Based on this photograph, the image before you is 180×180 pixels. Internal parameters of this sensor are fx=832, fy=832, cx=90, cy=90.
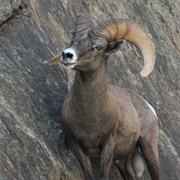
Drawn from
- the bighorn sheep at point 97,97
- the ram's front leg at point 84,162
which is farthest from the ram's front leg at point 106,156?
the ram's front leg at point 84,162

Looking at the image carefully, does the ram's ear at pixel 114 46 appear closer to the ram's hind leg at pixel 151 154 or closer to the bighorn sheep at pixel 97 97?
the bighorn sheep at pixel 97 97

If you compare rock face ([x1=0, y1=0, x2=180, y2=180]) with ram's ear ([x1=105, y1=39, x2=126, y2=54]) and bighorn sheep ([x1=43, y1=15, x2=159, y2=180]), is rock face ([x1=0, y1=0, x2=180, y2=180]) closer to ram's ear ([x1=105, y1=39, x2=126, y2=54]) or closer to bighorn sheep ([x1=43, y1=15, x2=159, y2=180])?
bighorn sheep ([x1=43, y1=15, x2=159, y2=180])

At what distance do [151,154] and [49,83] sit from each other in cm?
200

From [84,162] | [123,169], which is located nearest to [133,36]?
[84,162]

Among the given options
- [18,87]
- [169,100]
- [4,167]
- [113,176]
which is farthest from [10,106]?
[169,100]

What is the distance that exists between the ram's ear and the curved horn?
0.19ft

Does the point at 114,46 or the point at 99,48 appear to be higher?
the point at 99,48

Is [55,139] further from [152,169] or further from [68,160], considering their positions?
[152,169]

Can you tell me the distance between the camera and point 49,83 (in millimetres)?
12742

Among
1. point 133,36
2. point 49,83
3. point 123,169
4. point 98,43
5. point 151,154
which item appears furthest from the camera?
point 123,169

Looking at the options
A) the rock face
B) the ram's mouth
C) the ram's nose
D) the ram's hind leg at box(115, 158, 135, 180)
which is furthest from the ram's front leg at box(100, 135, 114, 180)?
the ram's nose

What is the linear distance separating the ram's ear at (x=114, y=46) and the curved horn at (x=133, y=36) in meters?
0.06

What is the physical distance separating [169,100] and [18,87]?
16.7 feet

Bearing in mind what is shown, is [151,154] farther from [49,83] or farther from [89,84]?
[89,84]
